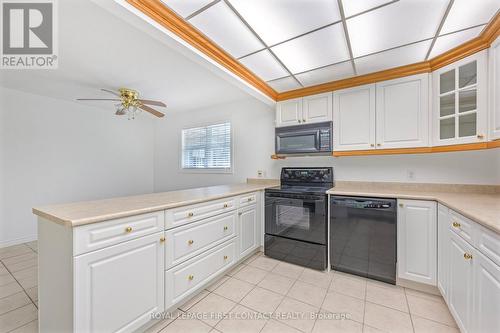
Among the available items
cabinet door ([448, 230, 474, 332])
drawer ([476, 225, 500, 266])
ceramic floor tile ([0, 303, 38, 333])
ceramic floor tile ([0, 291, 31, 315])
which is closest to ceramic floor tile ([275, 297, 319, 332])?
cabinet door ([448, 230, 474, 332])

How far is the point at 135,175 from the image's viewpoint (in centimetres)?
480

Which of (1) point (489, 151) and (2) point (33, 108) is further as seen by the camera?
(2) point (33, 108)

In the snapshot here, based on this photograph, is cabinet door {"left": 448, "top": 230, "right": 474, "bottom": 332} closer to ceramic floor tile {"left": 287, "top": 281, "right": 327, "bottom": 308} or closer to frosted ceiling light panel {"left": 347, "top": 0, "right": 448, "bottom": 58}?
ceramic floor tile {"left": 287, "top": 281, "right": 327, "bottom": 308}

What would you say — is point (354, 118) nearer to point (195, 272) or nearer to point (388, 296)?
point (388, 296)

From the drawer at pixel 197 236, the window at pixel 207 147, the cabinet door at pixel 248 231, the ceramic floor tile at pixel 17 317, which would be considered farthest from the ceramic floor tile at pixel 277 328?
the window at pixel 207 147

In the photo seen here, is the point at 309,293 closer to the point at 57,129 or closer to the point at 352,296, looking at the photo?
the point at 352,296

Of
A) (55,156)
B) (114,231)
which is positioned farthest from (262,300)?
(55,156)

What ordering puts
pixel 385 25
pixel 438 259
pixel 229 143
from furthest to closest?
pixel 229 143 < pixel 438 259 < pixel 385 25

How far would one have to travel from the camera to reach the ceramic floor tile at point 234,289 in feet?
6.30

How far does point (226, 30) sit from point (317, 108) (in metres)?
1.58

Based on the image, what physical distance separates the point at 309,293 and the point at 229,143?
274 centimetres

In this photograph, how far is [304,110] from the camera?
284 centimetres

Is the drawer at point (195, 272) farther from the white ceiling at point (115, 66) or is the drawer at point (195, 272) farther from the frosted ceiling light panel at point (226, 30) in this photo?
the frosted ceiling light panel at point (226, 30)

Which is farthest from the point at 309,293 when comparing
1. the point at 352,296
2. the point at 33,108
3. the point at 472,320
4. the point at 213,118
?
the point at 33,108
